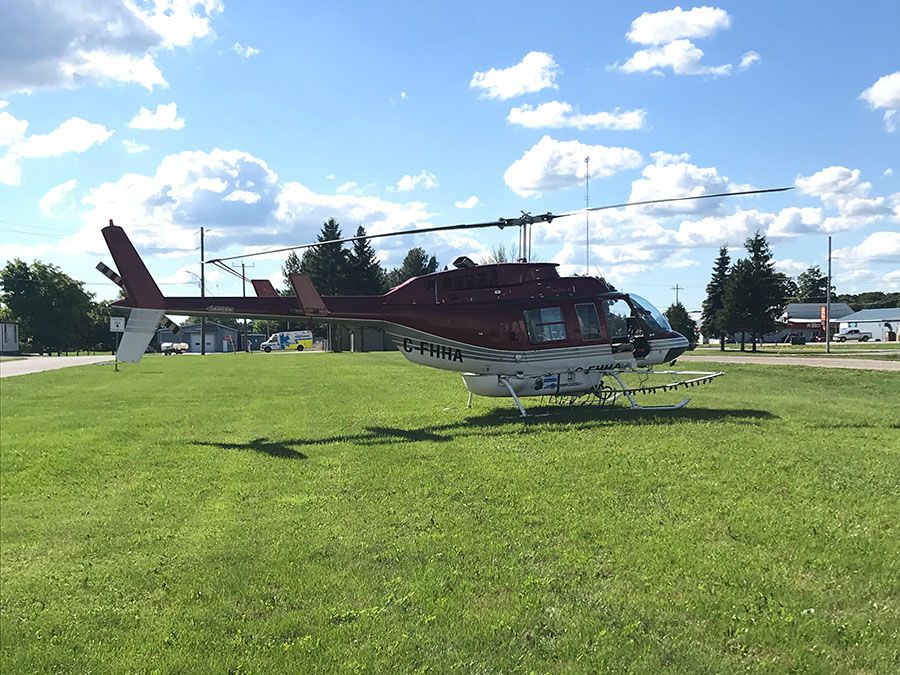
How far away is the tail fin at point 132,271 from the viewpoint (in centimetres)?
1363

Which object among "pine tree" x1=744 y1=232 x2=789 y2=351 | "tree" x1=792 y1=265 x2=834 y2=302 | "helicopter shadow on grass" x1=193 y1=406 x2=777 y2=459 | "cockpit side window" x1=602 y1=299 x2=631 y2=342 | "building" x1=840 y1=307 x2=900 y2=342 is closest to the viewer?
"helicopter shadow on grass" x1=193 y1=406 x2=777 y2=459

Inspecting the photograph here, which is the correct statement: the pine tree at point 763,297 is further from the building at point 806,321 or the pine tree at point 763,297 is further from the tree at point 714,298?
the building at point 806,321

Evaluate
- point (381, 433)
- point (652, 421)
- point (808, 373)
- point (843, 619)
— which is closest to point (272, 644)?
point (843, 619)

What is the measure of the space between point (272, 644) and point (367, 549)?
5.37ft

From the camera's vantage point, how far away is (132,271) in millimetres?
13805

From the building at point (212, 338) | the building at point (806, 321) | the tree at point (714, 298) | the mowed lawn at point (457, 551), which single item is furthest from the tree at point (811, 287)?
the mowed lawn at point (457, 551)

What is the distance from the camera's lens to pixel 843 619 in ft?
14.2

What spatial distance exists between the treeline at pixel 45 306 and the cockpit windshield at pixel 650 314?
237ft

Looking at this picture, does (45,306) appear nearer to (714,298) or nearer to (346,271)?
(346,271)

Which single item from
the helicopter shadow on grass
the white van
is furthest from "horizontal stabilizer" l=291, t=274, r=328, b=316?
the white van

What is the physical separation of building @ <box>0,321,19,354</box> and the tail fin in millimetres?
64445

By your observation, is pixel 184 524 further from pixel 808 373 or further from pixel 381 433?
pixel 808 373

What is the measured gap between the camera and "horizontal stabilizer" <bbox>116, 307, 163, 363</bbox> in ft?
44.2

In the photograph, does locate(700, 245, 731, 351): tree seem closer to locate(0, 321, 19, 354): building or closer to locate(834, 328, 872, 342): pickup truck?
locate(834, 328, 872, 342): pickup truck
